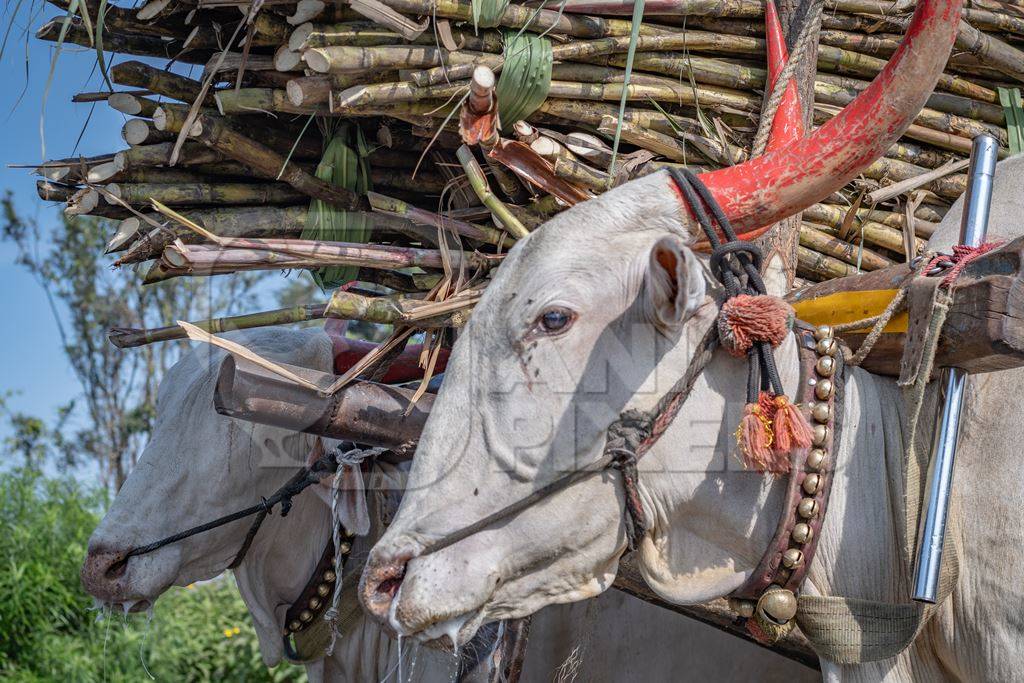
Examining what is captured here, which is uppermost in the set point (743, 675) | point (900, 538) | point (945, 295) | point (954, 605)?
point (945, 295)

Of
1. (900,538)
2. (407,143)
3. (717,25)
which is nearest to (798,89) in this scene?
(717,25)

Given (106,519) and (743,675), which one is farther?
(106,519)

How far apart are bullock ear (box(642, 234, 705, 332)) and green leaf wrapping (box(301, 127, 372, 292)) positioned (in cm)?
127

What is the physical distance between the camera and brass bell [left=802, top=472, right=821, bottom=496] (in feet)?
6.68

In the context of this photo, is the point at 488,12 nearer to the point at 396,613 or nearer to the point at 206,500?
the point at 396,613

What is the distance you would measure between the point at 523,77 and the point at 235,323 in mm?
1296

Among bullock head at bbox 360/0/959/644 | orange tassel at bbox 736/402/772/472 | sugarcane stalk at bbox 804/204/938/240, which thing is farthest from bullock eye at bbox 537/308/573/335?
sugarcane stalk at bbox 804/204/938/240

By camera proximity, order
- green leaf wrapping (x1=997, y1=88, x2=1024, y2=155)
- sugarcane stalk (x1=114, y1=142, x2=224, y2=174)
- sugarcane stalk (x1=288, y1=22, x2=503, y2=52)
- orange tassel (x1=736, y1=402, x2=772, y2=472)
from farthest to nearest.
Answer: green leaf wrapping (x1=997, y1=88, x2=1024, y2=155) → sugarcane stalk (x1=114, y1=142, x2=224, y2=174) → sugarcane stalk (x1=288, y1=22, x2=503, y2=52) → orange tassel (x1=736, y1=402, x2=772, y2=472)

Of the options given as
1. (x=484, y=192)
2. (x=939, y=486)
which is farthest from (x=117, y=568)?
(x=939, y=486)

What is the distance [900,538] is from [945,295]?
1.70 feet

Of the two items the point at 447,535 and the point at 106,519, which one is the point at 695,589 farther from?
the point at 106,519

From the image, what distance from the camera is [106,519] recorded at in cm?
349

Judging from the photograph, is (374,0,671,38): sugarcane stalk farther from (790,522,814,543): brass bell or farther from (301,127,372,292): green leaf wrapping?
(790,522,814,543): brass bell

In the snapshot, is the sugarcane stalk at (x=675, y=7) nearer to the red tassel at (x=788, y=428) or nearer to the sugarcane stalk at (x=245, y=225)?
the sugarcane stalk at (x=245, y=225)
